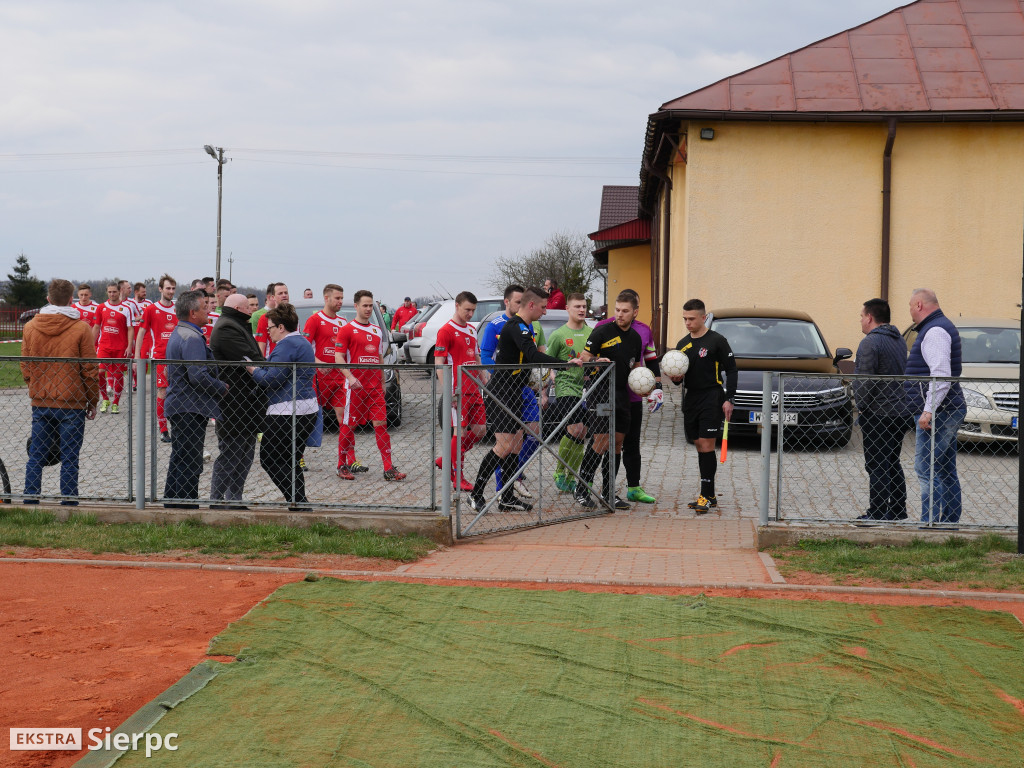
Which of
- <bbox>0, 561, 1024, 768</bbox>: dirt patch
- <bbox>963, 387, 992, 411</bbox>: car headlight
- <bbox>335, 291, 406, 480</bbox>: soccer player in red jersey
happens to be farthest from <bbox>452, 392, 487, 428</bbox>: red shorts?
<bbox>963, 387, 992, 411</bbox>: car headlight

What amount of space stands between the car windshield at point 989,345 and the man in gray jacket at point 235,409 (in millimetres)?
9668

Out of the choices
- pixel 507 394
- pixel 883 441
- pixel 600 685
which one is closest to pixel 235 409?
pixel 507 394

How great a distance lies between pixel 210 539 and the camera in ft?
25.3

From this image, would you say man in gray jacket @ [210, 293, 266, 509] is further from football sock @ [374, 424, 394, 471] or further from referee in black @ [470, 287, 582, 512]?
referee in black @ [470, 287, 582, 512]

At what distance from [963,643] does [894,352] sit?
362 cm

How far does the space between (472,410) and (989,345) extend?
28.7 feet

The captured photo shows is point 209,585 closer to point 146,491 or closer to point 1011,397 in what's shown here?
point 146,491

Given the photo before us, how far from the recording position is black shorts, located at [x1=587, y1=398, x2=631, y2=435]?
30.6 feet

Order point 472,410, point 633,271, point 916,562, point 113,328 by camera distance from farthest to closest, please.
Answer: point 633,271 → point 113,328 → point 472,410 → point 916,562

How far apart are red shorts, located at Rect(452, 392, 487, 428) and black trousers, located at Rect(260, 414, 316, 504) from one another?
1.30 meters

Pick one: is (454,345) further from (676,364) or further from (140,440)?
(140,440)

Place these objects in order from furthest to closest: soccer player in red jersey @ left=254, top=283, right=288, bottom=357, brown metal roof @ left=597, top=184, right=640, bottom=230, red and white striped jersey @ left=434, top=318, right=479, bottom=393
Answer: brown metal roof @ left=597, top=184, right=640, bottom=230, soccer player in red jersey @ left=254, top=283, right=288, bottom=357, red and white striped jersey @ left=434, top=318, right=479, bottom=393

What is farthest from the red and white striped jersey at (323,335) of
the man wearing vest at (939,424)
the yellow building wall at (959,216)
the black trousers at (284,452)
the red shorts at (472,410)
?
the yellow building wall at (959,216)

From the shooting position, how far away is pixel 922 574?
688 centimetres
